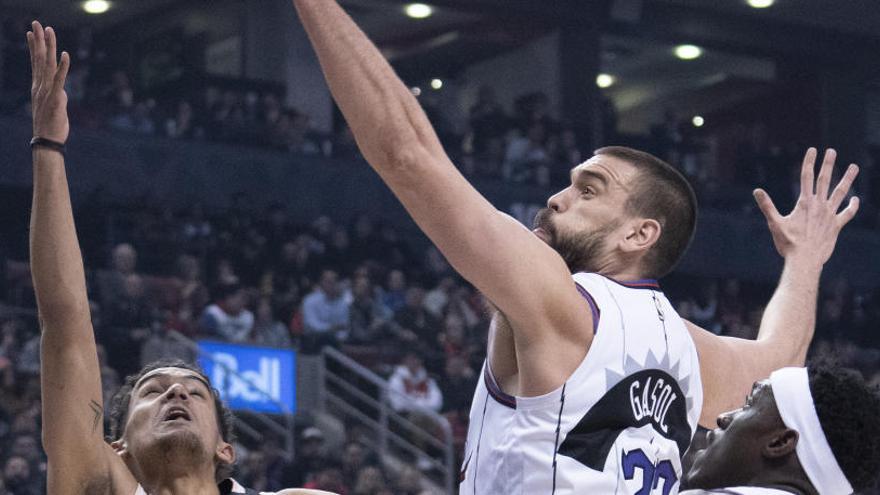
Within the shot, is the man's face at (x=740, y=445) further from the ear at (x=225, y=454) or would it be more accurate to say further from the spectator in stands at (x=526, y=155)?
the spectator in stands at (x=526, y=155)

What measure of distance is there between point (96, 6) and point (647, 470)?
64.9ft

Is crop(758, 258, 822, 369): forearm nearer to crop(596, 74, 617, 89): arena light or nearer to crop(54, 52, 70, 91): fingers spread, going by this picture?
crop(54, 52, 70, 91): fingers spread

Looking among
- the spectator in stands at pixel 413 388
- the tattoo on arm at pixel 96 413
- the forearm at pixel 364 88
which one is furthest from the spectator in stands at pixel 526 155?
the forearm at pixel 364 88

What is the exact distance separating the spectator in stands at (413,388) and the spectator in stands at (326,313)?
862 millimetres

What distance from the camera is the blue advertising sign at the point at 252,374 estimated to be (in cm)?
1255

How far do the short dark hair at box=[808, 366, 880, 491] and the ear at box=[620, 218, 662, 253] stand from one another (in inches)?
18.7

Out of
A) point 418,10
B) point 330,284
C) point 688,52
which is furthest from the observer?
point 688,52

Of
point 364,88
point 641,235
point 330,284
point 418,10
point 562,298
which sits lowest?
point 330,284

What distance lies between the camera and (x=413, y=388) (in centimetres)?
1384

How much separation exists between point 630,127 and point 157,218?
12.4 metres

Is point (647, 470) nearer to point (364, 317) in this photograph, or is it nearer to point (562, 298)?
point (562, 298)

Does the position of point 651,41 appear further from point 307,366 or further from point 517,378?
point 517,378

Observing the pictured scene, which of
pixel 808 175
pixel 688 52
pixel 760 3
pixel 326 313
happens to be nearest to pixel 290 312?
pixel 326 313

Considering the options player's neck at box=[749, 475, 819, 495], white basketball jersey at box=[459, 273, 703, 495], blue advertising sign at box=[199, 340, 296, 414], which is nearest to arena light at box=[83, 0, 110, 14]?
blue advertising sign at box=[199, 340, 296, 414]
